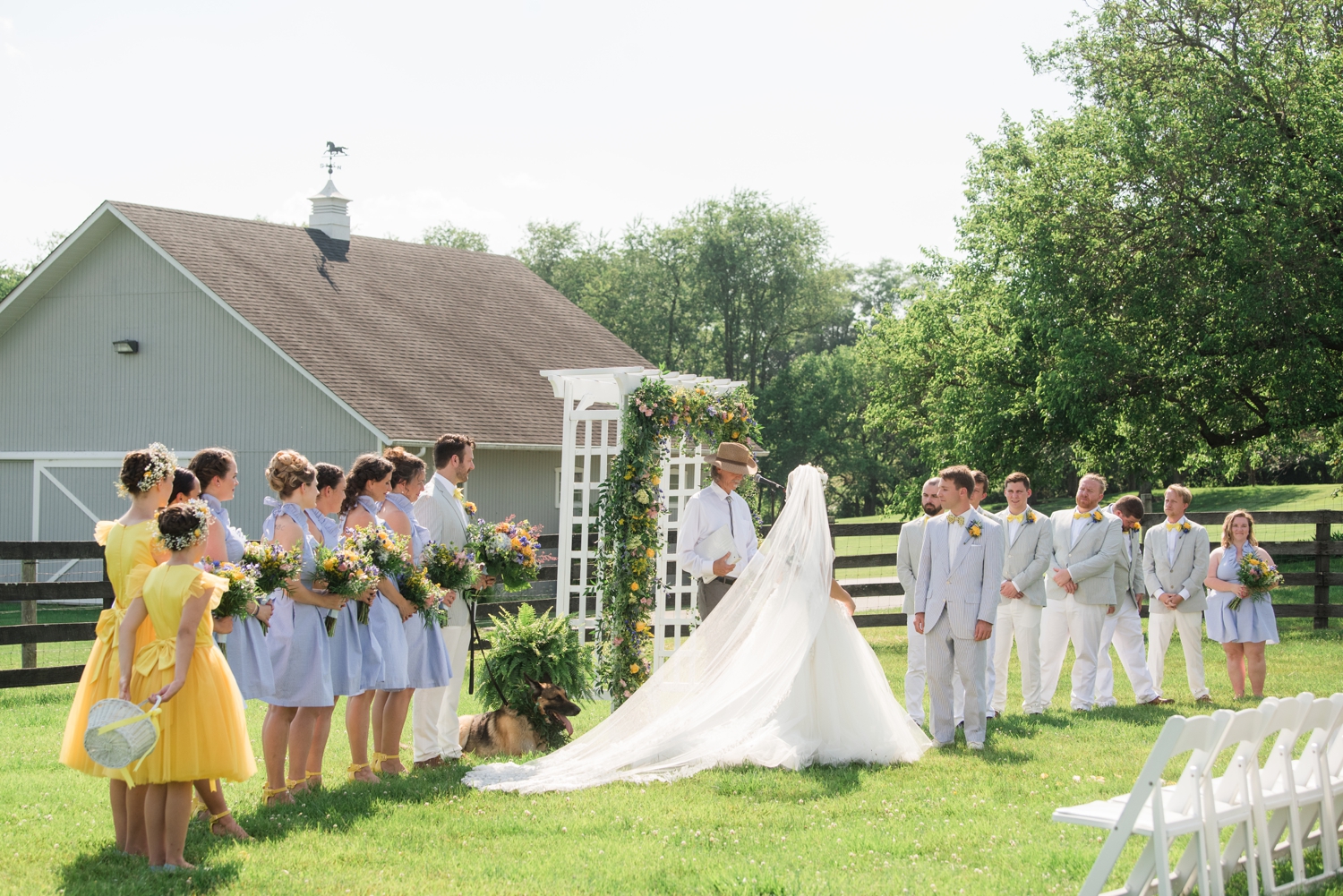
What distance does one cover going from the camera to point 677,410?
1068 centimetres

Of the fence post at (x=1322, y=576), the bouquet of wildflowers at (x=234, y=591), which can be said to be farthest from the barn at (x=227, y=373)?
Result: the bouquet of wildflowers at (x=234, y=591)

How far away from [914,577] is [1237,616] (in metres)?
3.39

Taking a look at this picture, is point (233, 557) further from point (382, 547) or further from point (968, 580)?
point (968, 580)

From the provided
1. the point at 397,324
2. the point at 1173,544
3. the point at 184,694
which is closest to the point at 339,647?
the point at 184,694

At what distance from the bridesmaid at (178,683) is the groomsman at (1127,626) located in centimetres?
787

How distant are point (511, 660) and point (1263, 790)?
5.27 m

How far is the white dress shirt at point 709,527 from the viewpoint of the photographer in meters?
9.35

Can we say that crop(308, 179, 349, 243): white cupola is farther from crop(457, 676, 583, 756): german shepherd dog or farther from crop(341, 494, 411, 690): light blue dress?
crop(341, 494, 411, 690): light blue dress

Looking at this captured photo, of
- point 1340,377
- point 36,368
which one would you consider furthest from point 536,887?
point 36,368

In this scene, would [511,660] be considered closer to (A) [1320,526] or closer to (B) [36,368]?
(A) [1320,526]

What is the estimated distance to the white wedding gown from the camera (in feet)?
26.0

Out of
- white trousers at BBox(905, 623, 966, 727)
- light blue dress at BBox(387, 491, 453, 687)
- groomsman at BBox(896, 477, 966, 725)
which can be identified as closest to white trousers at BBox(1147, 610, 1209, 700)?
white trousers at BBox(905, 623, 966, 727)

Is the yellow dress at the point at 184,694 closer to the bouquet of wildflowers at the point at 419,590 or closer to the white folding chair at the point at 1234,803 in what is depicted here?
the bouquet of wildflowers at the point at 419,590

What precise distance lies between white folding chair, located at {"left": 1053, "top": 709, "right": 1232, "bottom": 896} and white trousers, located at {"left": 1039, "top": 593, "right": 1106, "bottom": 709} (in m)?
5.76
